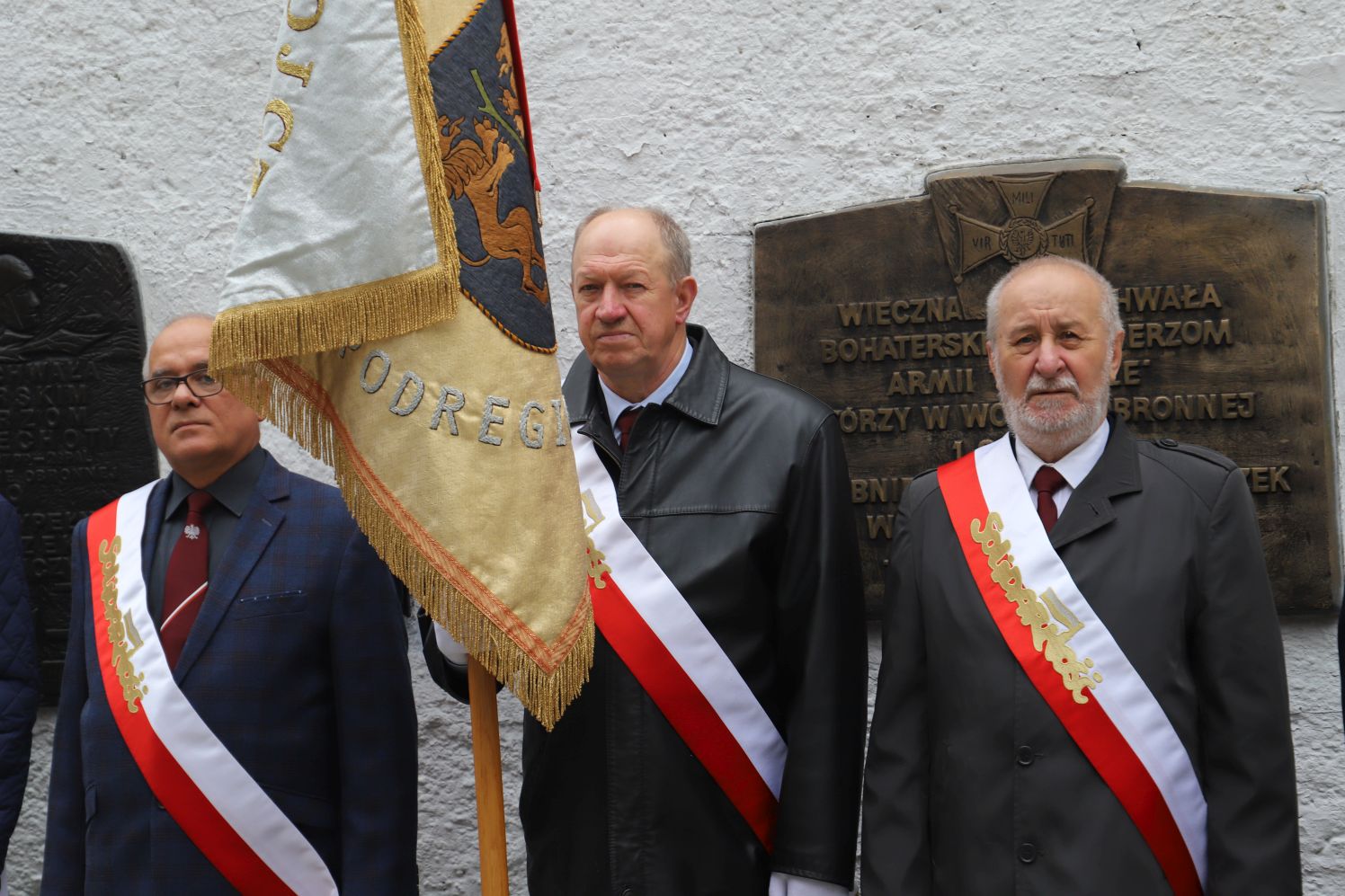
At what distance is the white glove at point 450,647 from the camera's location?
→ 2596mm

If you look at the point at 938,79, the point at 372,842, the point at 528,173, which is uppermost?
the point at 938,79

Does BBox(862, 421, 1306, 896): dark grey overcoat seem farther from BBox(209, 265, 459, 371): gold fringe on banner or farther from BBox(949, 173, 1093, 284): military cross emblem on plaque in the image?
BBox(209, 265, 459, 371): gold fringe on banner

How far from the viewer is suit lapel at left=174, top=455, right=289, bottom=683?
2.70m

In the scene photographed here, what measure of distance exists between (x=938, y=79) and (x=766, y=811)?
186cm

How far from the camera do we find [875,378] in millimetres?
3391

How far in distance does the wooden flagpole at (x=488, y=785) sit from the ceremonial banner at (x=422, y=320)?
0.08 meters

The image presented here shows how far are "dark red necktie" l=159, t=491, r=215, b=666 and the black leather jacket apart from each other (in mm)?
691

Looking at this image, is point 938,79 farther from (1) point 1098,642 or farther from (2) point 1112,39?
(1) point 1098,642

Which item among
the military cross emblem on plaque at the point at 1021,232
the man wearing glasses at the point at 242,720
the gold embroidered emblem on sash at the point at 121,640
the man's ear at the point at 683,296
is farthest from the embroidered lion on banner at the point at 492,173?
the military cross emblem on plaque at the point at 1021,232

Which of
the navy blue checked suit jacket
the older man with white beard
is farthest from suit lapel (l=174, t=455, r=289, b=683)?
the older man with white beard

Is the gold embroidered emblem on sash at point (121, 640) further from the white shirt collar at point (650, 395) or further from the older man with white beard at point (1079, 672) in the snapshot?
the older man with white beard at point (1079, 672)

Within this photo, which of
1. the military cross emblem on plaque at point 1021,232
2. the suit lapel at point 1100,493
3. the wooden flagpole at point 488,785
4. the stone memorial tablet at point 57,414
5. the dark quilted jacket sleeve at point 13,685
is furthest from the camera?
the stone memorial tablet at point 57,414

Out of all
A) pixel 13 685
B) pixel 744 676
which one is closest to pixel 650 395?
pixel 744 676

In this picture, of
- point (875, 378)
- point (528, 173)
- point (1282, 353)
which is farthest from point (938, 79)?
point (528, 173)
